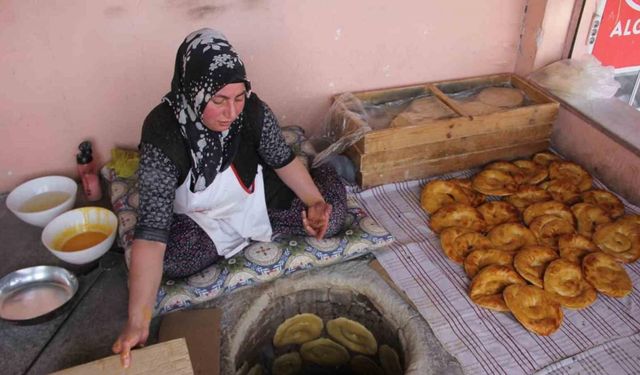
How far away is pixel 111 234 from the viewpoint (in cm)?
222

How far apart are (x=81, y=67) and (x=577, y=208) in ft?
8.18

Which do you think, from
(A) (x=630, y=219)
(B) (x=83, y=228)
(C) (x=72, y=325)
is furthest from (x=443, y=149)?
(C) (x=72, y=325)

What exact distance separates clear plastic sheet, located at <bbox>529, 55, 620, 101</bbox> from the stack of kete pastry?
1.40 ft

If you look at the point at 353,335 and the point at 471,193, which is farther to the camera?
the point at 471,193

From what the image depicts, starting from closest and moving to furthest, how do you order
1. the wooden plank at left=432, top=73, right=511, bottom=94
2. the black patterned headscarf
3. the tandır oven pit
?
the black patterned headscarf → the tandır oven pit → the wooden plank at left=432, top=73, right=511, bottom=94

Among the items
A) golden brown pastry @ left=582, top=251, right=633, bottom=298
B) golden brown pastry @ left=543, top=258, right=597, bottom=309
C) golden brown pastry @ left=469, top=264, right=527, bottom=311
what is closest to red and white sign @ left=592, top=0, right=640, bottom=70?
golden brown pastry @ left=582, top=251, right=633, bottom=298

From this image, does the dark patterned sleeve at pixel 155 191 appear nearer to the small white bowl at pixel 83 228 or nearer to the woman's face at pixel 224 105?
the woman's face at pixel 224 105

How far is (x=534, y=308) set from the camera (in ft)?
6.51

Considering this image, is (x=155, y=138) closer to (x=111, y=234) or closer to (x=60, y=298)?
(x=111, y=234)

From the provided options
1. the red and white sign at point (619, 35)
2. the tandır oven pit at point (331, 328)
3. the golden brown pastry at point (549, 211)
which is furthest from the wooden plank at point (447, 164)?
the red and white sign at point (619, 35)

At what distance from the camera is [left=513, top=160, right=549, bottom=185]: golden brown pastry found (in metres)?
2.70

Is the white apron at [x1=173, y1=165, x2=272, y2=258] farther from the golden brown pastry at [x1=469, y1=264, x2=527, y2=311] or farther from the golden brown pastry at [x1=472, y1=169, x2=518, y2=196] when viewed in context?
the golden brown pastry at [x1=472, y1=169, x2=518, y2=196]

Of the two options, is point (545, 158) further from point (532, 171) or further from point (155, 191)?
point (155, 191)

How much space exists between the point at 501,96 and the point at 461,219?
3.24 ft
